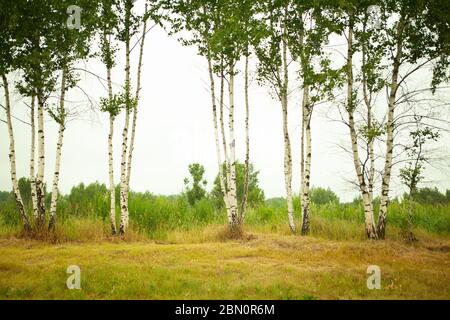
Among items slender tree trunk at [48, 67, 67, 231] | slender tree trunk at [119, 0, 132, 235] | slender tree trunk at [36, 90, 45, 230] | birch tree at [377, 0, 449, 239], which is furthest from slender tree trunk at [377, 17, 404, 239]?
slender tree trunk at [36, 90, 45, 230]

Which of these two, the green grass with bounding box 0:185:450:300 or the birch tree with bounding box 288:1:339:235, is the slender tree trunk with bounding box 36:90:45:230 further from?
the birch tree with bounding box 288:1:339:235

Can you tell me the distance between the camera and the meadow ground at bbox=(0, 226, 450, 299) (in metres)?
7.94

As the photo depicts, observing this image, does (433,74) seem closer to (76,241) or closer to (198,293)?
(198,293)

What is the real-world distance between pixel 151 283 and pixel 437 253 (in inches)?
426

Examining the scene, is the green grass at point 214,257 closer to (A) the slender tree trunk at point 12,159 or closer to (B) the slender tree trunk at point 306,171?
(A) the slender tree trunk at point 12,159

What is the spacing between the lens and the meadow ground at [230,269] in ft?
26.1

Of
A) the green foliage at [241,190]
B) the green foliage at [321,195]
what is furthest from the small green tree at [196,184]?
the green foliage at [321,195]

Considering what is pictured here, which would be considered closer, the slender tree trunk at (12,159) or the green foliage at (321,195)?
the slender tree trunk at (12,159)

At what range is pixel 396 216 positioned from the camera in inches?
767

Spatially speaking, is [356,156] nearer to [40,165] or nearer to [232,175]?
[232,175]

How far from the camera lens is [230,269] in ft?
32.7

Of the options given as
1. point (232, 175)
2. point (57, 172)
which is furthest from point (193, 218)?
point (57, 172)

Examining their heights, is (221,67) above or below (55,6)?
below
